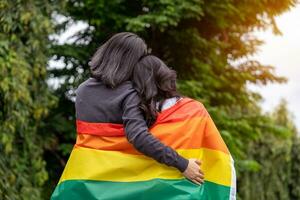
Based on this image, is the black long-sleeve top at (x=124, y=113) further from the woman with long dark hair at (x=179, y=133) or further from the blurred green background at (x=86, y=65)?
the blurred green background at (x=86, y=65)

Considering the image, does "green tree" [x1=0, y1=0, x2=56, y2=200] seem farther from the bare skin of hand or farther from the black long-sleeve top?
the bare skin of hand

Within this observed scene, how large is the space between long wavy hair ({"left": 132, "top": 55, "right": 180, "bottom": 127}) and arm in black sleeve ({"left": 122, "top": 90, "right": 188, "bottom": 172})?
50mm

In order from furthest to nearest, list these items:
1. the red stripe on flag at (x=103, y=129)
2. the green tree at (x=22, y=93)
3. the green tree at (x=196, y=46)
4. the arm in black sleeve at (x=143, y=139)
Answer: the green tree at (x=196, y=46), the green tree at (x=22, y=93), the red stripe on flag at (x=103, y=129), the arm in black sleeve at (x=143, y=139)

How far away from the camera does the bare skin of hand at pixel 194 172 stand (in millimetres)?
2680

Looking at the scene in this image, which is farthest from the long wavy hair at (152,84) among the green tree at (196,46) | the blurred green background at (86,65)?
the green tree at (196,46)

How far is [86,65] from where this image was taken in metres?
7.86

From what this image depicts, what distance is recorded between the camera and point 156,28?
788cm

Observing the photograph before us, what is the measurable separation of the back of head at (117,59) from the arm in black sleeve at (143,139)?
0.15m

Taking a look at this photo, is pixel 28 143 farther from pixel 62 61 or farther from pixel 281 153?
pixel 281 153

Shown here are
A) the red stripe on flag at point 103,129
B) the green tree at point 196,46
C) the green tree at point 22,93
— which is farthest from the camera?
the green tree at point 196,46

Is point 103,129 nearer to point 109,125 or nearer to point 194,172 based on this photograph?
point 109,125

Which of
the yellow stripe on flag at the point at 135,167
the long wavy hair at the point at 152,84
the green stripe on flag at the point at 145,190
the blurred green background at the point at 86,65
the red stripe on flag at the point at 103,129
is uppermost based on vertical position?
the long wavy hair at the point at 152,84

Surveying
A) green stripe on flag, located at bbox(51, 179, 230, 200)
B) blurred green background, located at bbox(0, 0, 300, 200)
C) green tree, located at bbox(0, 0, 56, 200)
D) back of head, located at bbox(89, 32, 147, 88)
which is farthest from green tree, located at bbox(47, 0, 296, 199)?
green stripe on flag, located at bbox(51, 179, 230, 200)

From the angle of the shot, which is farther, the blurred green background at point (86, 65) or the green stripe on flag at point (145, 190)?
the blurred green background at point (86, 65)
